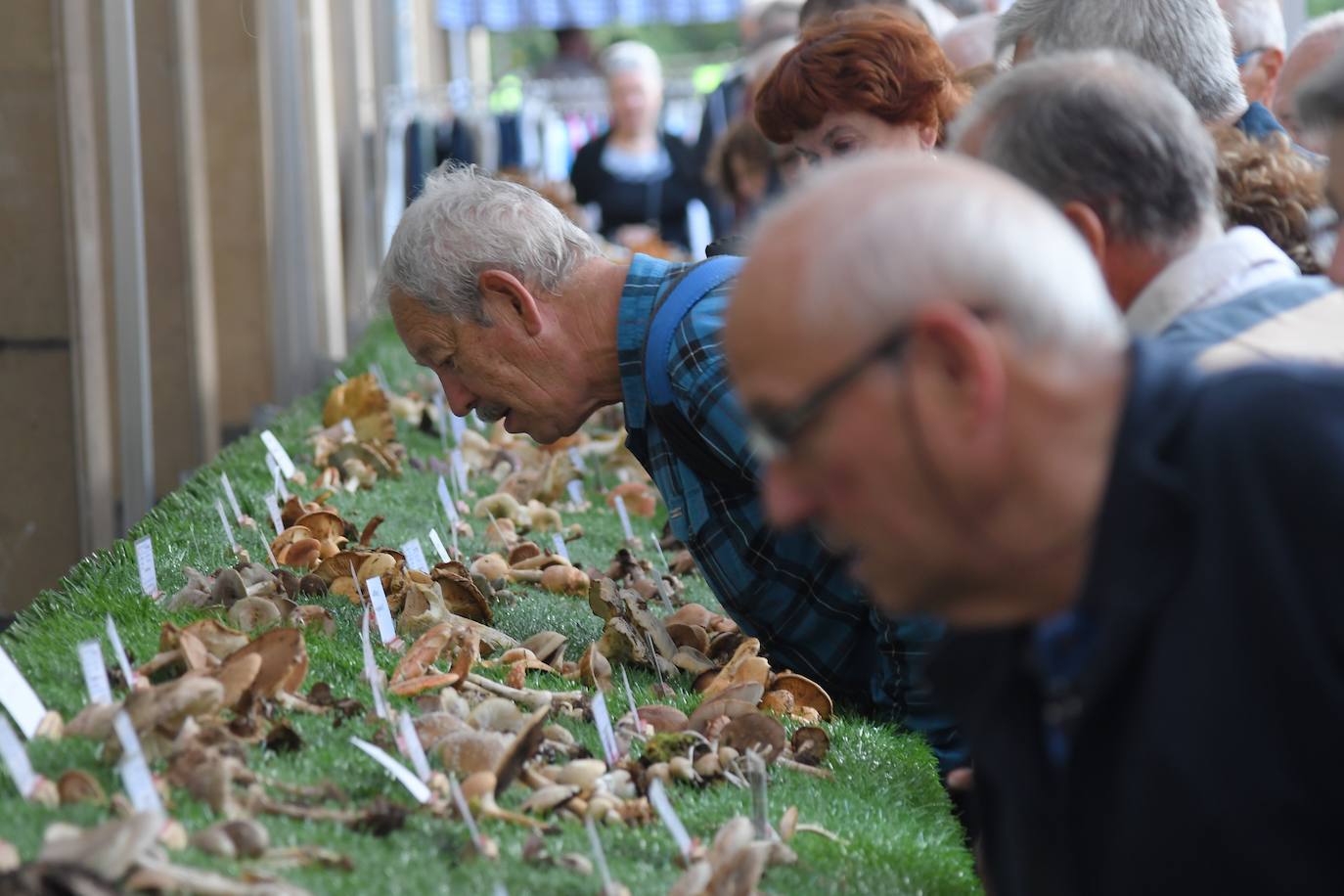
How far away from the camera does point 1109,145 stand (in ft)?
5.69

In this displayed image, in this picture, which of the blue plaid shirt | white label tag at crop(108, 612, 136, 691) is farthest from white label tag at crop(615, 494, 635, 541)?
white label tag at crop(108, 612, 136, 691)

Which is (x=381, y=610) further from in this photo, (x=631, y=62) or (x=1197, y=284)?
(x=631, y=62)

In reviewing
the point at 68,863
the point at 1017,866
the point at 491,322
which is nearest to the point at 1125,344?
the point at 1017,866

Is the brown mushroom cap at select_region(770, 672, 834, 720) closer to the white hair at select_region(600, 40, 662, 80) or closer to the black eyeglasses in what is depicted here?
the black eyeglasses

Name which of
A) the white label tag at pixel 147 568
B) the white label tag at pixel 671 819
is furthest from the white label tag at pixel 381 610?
the white label tag at pixel 671 819

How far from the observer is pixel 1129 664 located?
1.24m

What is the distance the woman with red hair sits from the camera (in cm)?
310

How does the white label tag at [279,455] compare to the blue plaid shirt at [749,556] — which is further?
the white label tag at [279,455]

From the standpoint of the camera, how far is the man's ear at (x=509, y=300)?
9.05ft

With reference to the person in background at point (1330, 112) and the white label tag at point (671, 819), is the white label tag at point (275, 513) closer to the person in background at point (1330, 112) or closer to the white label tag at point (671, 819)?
the white label tag at point (671, 819)

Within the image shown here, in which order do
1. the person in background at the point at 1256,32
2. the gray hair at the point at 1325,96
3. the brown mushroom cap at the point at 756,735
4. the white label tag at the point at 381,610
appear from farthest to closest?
the person in background at the point at 1256,32
the white label tag at the point at 381,610
the brown mushroom cap at the point at 756,735
the gray hair at the point at 1325,96

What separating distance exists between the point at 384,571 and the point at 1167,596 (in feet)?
5.72

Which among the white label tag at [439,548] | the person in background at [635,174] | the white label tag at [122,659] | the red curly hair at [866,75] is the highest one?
the red curly hair at [866,75]

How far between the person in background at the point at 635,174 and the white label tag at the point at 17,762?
7.00 meters
